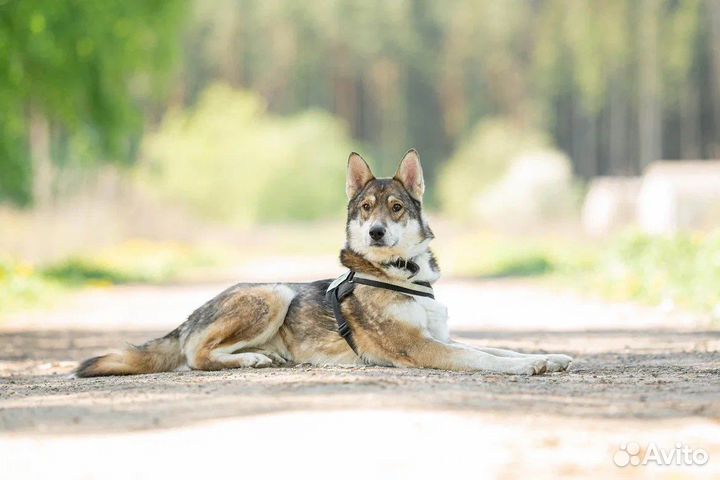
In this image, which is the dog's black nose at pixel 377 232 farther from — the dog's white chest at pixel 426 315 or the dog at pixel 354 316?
the dog's white chest at pixel 426 315

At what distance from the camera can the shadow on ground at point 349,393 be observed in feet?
17.7

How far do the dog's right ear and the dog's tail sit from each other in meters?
1.60

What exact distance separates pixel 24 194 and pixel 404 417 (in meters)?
29.0

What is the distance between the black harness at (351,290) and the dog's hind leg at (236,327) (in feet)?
1.27

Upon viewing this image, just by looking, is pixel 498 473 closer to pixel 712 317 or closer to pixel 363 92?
pixel 712 317

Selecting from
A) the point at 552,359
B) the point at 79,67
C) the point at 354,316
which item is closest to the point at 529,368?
the point at 552,359

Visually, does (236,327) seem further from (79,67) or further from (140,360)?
(79,67)

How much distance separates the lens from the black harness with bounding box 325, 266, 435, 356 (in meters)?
7.36

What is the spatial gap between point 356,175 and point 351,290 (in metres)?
0.86

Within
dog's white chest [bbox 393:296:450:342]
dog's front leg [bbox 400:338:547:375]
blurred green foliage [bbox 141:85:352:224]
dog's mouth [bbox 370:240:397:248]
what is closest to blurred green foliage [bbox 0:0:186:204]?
dog's mouth [bbox 370:240:397:248]

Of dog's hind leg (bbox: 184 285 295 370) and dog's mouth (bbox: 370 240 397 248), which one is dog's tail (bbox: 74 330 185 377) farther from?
dog's mouth (bbox: 370 240 397 248)

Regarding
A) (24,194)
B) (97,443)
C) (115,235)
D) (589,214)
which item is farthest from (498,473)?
(589,214)

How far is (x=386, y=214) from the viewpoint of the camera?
7.42 metres

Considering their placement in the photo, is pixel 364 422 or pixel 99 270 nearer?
pixel 364 422
